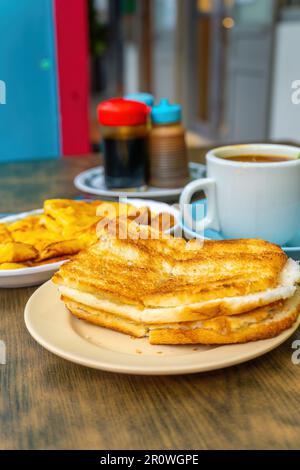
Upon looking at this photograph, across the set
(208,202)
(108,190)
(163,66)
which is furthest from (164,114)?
(163,66)

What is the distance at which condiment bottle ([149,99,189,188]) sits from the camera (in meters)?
1.17

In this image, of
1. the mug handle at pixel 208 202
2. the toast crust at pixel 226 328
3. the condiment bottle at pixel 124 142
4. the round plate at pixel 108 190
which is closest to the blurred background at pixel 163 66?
the round plate at pixel 108 190

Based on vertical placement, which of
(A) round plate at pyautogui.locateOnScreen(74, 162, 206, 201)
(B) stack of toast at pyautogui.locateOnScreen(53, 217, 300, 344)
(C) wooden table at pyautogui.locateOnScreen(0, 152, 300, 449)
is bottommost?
(C) wooden table at pyautogui.locateOnScreen(0, 152, 300, 449)

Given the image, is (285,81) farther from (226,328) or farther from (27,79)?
(226,328)

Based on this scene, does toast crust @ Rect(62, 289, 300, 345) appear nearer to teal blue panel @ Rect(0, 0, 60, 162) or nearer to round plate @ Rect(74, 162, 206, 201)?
round plate @ Rect(74, 162, 206, 201)

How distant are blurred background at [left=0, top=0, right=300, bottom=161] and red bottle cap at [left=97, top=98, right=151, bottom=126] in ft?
2.25

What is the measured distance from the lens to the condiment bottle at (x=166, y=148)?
1.17 meters

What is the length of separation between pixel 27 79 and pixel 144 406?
92.2 inches

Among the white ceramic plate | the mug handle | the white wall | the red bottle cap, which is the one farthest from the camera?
the white wall

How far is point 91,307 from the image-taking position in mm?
577

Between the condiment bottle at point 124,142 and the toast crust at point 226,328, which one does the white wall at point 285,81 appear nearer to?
the condiment bottle at point 124,142

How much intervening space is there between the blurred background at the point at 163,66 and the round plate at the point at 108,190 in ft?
1.78

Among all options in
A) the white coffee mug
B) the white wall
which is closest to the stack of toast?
the white coffee mug

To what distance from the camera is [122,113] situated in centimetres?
110
